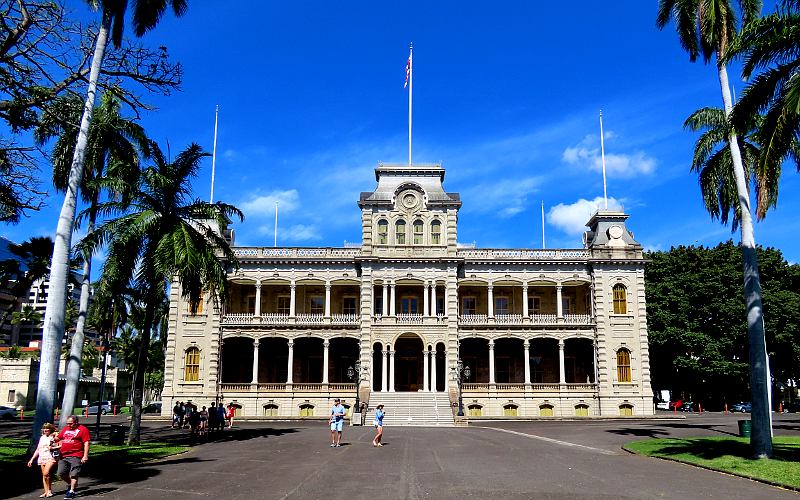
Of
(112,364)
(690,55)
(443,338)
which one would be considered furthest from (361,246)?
(112,364)

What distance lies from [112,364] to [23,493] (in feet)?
281

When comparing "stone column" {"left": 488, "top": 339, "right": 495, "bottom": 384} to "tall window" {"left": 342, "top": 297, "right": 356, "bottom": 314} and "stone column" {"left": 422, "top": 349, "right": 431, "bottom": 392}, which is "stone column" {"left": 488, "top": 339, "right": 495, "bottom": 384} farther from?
"tall window" {"left": 342, "top": 297, "right": 356, "bottom": 314}

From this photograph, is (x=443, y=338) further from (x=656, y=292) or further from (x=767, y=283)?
(x=767, y=283)

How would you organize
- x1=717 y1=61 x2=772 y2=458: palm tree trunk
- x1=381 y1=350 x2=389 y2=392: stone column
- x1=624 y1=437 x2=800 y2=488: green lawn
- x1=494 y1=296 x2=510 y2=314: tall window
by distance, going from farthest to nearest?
x1=494 y1=296 x2=510 y2=314: tall window → x1=381 y1=350 x2=389 y2=392: stone column → x1=717 y1=61 x2=772 y2=458: palm tree trunk → x1=624 y1=437 x2=800 y2=488: green lawn

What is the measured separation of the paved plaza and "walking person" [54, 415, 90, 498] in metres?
0.74

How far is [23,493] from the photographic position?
13.8 meters

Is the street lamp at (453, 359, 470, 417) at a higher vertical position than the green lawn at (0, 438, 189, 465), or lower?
higher

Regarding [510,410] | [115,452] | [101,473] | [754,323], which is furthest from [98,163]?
[510,410]

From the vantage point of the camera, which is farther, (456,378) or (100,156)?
(456,378)

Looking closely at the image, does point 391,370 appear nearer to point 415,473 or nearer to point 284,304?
point 284,304

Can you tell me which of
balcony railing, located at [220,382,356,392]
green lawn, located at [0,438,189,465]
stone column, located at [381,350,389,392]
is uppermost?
stone column, located at [381,350,389,392]

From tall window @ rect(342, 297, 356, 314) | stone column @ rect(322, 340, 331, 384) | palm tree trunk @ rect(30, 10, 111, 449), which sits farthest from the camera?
tall window @ rect(342, 297, 356, 314)

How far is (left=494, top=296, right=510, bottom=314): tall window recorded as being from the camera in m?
49.9

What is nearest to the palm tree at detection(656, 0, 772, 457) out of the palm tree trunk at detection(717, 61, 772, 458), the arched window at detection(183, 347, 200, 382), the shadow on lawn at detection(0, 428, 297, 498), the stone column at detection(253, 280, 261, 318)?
the palm tree trunk at detection(717, 61, 772, 458)
